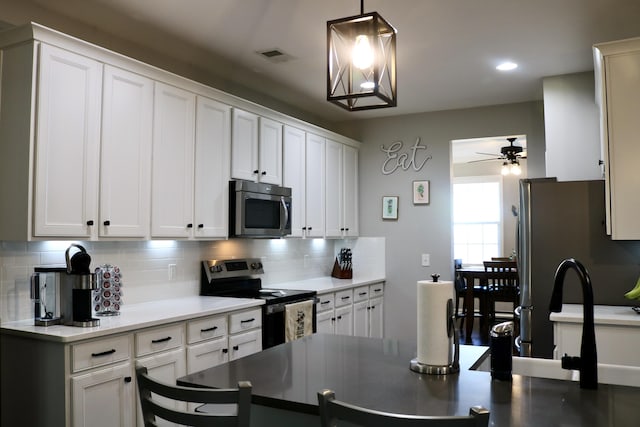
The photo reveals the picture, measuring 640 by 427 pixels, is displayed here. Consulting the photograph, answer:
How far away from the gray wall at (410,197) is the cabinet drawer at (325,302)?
1222 millimetres

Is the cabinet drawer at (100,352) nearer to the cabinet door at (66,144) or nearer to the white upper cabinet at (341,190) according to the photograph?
the cabinet door at (66,144)

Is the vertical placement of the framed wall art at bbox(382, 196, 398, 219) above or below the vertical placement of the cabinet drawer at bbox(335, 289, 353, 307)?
above

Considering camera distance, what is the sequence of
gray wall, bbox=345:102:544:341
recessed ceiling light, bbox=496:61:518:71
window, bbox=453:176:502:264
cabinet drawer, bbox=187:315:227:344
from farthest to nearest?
window, bbox=453:176:502:264, gray wall, bbox=345:102:544:341, recessed ceiling light, bbox=496:61:518:71, cabinet drawer, bbox=187:315:227:344

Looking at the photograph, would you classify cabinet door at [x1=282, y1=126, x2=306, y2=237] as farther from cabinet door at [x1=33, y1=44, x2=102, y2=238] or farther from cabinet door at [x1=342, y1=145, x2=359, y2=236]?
cabinet door at [x1=33, y1=44, x2=102, y2=238]

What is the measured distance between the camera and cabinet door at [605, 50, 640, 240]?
10.4ft

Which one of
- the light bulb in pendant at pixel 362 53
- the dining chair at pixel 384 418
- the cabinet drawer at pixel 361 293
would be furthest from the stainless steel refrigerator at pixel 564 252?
the dining chair at pixel 384 418

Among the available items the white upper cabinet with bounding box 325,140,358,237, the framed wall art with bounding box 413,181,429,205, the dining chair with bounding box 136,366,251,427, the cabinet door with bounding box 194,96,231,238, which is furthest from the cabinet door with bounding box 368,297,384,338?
the dining chair with bounding box 136,366,251,427

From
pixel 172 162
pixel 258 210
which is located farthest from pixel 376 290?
pixel 172 162

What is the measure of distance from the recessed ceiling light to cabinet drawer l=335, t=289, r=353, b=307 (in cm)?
237

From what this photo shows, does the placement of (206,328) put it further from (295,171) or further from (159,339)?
(295,171)

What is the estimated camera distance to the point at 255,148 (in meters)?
4.22

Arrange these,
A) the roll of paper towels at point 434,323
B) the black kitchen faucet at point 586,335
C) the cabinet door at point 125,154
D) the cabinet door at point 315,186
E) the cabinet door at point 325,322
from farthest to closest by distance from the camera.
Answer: the cabinet door at point 315,186, the cabinet door at point 325,322, the cabinet door at point 125,154, the roll of paper towels at point 434,323, the black kitchen faucet at point 586,335

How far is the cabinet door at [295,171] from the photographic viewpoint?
4.63 m

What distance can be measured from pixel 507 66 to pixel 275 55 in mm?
1811
